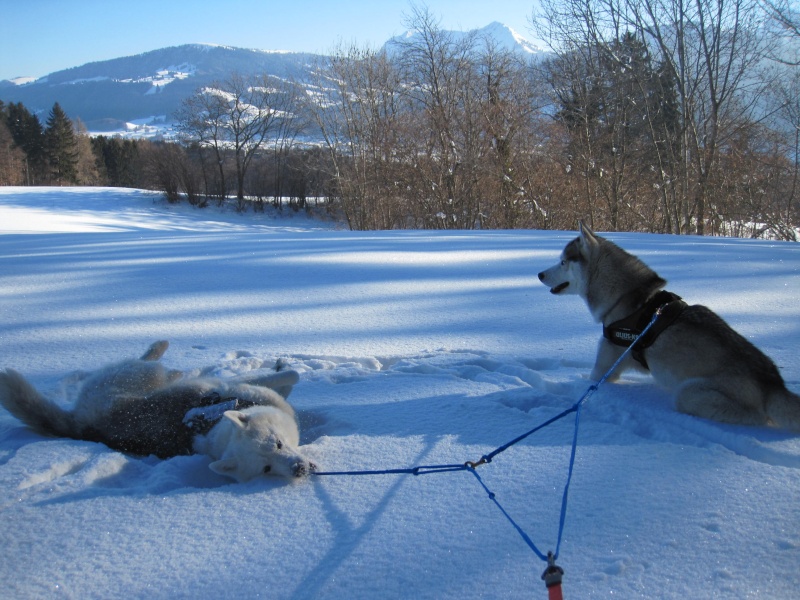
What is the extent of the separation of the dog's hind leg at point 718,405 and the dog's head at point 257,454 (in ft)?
6.30

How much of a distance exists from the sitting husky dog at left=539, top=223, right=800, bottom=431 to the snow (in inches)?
4.9

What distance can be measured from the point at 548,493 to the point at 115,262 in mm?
6735

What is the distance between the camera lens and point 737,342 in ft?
9.25

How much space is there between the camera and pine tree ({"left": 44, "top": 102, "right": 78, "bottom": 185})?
53.5m

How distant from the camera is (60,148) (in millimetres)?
54188

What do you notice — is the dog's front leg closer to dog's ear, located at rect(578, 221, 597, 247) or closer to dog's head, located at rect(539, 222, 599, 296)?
dog's head, located at rect(539, 222, 599, 296)

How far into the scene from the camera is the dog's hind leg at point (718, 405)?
2607mm

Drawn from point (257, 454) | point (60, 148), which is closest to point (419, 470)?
point (257, 454)

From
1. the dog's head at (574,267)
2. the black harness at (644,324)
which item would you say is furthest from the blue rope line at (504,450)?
the dog's head at (574,267)

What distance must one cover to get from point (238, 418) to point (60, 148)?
6376 centimetres

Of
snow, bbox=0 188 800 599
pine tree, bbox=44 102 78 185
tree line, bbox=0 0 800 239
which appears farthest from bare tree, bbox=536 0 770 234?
pine tree, bbox=44 102 78 185

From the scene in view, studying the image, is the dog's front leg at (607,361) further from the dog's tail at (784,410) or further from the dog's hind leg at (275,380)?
the dog's hind leg at (275,380)

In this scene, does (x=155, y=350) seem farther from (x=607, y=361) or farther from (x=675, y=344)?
(x=675, y=344)

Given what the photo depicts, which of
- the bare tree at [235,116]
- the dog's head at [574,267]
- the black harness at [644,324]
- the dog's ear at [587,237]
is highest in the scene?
the bare tree at [235,116]
